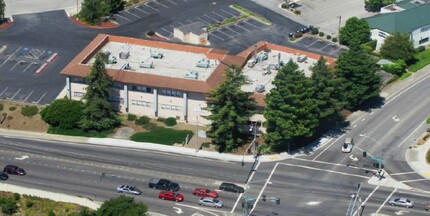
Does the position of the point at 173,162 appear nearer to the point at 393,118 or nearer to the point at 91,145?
the point at 91,145

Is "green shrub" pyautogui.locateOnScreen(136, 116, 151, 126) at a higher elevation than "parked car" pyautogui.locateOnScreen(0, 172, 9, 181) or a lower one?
higher

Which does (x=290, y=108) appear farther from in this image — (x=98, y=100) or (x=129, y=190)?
(x=98, y=100)

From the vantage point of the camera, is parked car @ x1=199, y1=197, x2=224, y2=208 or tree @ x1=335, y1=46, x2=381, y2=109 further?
tree @ x1=335, y1=46, x2=381, y2=109

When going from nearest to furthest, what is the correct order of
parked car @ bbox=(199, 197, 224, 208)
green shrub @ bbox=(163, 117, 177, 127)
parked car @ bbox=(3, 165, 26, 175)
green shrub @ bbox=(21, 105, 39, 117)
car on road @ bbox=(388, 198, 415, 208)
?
parked car @ bbox=(199, 197, 224, 208), car on road @ bbox=(388, 198, 415, 208), parked car @ bbox=(3, 165, 26, 175), green shrub @ bbox=(163, 117, 177, 127), green shrub @ bbox=(21, 105, 39, 117)

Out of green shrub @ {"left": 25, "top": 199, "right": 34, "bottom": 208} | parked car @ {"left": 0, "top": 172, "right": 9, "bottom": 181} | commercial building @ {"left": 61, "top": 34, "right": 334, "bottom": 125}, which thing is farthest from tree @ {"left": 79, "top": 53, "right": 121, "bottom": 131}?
green shrub @ {"left": 25, "top": 199, "right": 34, "bottom": 208}

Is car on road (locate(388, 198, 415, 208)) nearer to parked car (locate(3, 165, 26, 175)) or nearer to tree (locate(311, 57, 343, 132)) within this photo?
tree (locate(311, 57, 343, 132))

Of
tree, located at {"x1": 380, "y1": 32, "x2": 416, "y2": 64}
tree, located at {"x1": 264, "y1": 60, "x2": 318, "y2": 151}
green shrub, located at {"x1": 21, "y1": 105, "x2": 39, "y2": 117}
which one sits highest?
tree, located at {"x1": 380, "y1": 32, "x2": 416, "y2": 64}

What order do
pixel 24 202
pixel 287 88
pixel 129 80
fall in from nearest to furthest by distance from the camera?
1. pixel 24 202
2. pixel 287 88
3. pixel 129 80

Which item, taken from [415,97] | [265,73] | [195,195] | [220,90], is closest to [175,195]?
[195,195]
